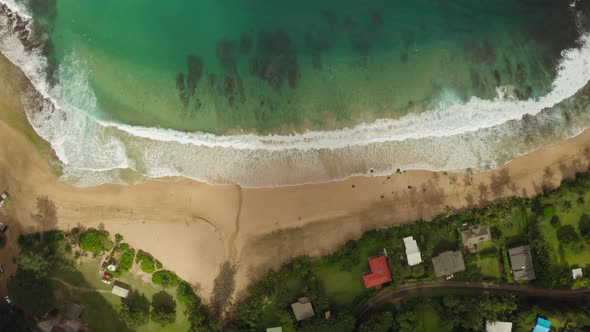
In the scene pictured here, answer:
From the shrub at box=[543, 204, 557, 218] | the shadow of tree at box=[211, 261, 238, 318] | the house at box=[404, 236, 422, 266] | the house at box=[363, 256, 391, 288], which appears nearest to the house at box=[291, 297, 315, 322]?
the house at box=[363, 256, 391, 288]

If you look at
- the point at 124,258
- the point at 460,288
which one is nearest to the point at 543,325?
the point at 460,288

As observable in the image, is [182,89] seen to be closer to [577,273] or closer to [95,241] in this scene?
[95,241]

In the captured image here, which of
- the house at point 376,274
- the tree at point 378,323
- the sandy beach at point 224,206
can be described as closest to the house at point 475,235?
the sandy beach at point 224,206

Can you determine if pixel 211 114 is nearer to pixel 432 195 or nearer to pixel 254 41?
pixel 254 41

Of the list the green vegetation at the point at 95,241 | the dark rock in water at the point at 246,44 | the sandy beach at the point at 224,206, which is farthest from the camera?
the dark rock in water at the point at 246,44

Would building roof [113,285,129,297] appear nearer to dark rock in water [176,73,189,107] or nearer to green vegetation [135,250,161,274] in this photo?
green vegetation [135,250,161,274]

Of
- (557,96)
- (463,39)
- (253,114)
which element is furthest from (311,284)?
(557,96)

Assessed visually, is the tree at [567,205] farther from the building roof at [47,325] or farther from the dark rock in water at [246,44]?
the building roof at [47,325]
